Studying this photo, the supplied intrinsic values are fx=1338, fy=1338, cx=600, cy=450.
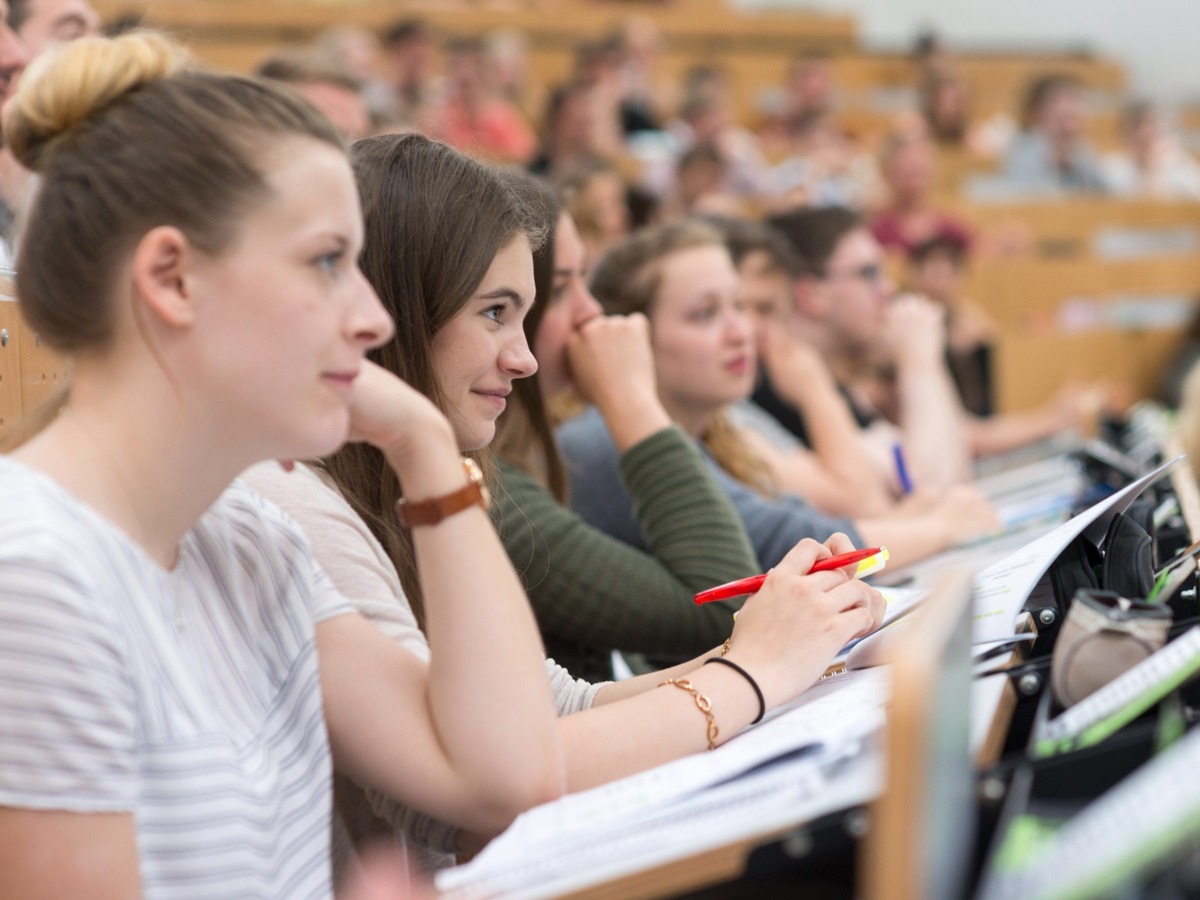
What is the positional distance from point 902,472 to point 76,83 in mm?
2112

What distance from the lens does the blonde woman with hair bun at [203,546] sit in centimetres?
77

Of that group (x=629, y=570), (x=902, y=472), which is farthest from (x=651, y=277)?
(x=902, y=472)

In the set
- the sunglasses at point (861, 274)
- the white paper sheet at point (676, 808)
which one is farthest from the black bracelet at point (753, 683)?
the sunglasses at point (861, 274)

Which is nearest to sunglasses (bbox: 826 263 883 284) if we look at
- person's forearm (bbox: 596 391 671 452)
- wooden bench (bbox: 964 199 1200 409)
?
wooden bench (bbox: 964 199 1200 409)

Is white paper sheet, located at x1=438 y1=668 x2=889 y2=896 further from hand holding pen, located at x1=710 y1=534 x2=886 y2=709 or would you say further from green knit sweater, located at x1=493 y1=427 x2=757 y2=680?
green knit sweater, located at x1=493 y1=427 x2=757 y2=680

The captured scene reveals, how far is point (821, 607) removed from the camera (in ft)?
3.64

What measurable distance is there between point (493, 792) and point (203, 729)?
0.67 ft

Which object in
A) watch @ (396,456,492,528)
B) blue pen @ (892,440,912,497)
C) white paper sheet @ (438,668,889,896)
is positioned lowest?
white paper sheet @ (438,668,889,896)

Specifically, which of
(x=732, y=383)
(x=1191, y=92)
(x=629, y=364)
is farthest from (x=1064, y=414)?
(x=1191, y=92)

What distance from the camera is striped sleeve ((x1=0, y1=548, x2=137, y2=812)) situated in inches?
29.7

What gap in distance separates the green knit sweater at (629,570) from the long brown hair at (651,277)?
1.83 ft

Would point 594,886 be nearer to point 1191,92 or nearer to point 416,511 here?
point 416,511

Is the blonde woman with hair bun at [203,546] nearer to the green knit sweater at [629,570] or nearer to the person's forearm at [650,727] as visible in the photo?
the person's forearm at [650,727]

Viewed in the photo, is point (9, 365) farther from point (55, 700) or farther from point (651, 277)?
point (651, 277)
